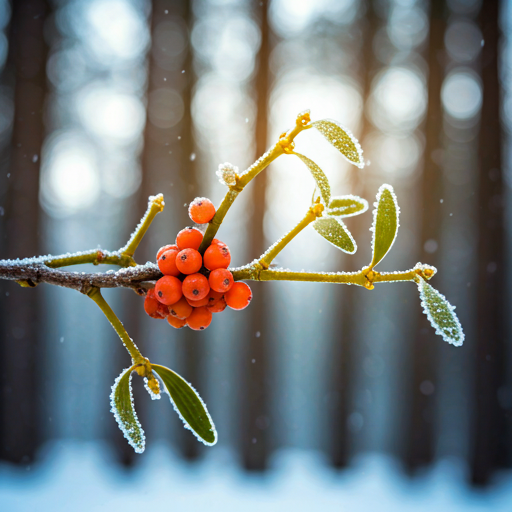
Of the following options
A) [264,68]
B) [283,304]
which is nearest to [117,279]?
[283,304]

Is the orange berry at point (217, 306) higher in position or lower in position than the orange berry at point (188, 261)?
lower

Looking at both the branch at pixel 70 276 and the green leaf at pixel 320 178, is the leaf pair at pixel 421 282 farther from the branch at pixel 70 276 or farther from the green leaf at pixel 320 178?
the branch at pixel 70 276

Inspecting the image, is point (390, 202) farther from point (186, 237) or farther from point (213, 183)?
point (213, 183)

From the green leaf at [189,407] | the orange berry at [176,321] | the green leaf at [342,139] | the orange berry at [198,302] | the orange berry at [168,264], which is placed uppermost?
the green leaf at [342,139]

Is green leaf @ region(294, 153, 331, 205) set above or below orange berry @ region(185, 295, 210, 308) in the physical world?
above

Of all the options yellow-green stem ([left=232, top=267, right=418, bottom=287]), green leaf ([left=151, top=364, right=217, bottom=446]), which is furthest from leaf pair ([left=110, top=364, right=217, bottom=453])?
yellow-green stem ([left=232, top=267, right=418, bottom=287])

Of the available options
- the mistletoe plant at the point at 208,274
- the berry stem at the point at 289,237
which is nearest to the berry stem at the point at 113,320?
the mistletoe plant at the point at 208,274

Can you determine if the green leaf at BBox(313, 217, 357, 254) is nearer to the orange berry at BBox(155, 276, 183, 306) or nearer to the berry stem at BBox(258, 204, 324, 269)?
the berry stem at BBox(258, 204, 324, 269)
